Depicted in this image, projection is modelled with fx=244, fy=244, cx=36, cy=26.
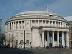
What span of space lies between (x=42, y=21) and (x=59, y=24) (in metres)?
13.1

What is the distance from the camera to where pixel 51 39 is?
144875 millimetres

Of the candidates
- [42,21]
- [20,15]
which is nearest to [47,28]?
[42,21]

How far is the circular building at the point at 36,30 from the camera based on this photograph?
142 meters

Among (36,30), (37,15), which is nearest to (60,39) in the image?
(36,30)

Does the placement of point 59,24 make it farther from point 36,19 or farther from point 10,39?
point 10,39

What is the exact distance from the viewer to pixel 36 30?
474 ft

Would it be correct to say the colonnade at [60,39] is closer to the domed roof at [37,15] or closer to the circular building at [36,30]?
the circular building at [36,30]


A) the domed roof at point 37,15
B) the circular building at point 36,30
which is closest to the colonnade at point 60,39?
the circular building at point 36,30

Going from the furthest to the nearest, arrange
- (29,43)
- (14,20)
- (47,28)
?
(14,20), (29,43), (47,28)

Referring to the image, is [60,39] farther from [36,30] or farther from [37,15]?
[37,15]

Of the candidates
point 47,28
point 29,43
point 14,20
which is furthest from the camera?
point 14,20

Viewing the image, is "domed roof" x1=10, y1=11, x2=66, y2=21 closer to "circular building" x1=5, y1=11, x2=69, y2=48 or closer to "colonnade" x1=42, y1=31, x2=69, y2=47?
"circular building" x1=5, y1=11, x2=69, y2=48

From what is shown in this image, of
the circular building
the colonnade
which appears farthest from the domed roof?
the colonnade

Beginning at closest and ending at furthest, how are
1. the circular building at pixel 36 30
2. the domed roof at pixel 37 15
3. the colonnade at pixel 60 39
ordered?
1. the colonnade at pixel 60 39
2. the circular building at pixel 36 30
3. the domed roof at pixel 37 15
